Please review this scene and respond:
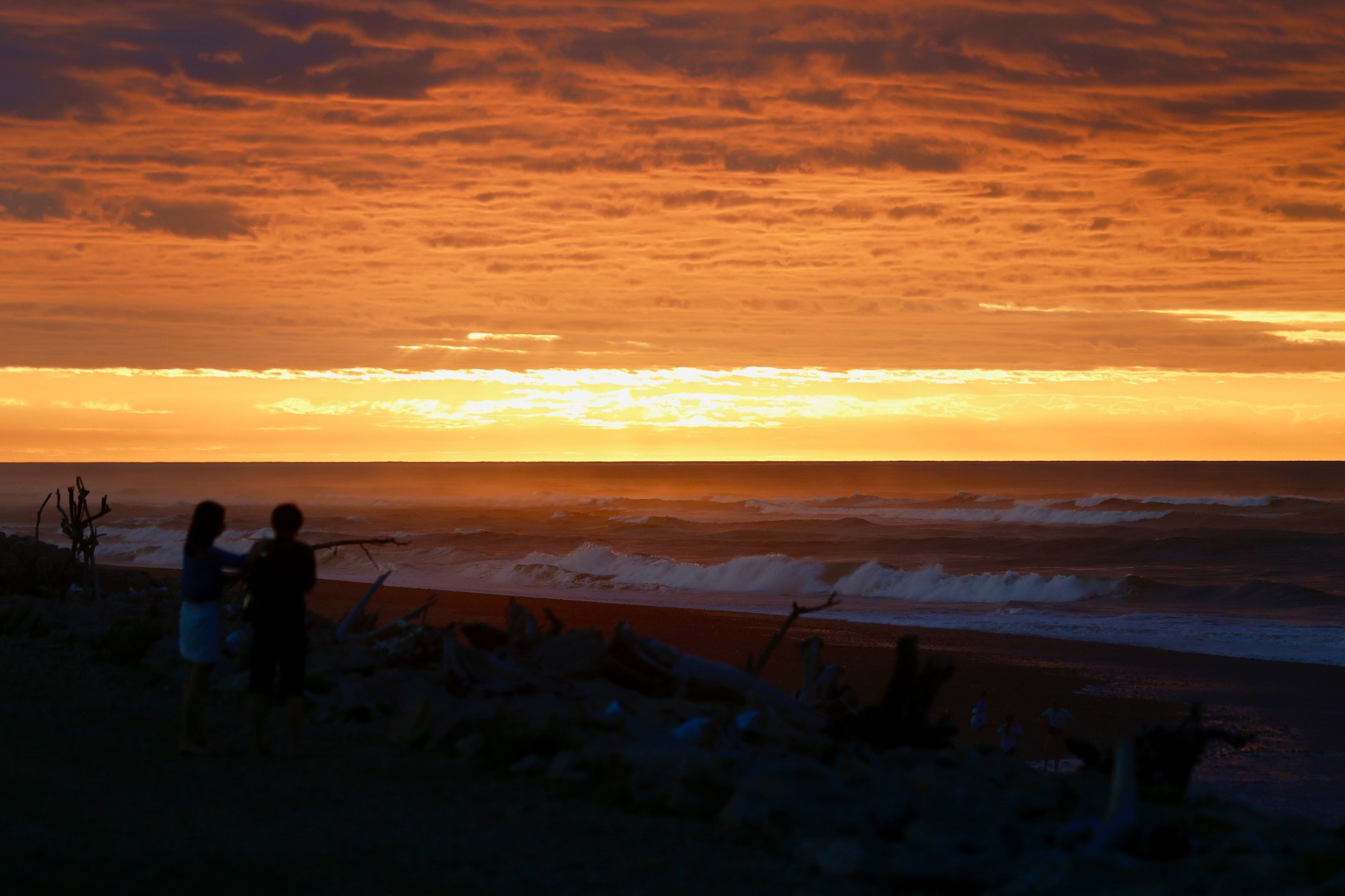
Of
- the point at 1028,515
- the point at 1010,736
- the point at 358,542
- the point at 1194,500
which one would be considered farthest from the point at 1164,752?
the point at 1194,500

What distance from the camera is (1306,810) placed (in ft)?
32.8

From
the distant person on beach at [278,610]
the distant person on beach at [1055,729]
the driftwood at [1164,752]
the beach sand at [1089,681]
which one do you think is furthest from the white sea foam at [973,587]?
the distant person on beach at [278,610]

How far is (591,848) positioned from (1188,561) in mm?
38291

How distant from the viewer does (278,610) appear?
680 cm

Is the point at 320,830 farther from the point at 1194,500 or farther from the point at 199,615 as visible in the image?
the point at 1194,500

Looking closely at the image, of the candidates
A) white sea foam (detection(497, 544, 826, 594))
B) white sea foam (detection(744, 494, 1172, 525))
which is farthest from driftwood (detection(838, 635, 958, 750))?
white sea foam (detection(744, 494, 1172, 525))

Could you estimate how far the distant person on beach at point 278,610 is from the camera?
6.78 meters

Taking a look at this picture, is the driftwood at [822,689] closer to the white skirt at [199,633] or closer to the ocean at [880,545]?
the white skirt at [199,633]

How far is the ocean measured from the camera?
2656 centimetres

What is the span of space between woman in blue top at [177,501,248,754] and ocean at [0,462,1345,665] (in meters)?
18.0

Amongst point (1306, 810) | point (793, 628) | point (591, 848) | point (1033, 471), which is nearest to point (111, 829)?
point (591, 848)

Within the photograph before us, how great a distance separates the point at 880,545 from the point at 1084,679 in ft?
95.7

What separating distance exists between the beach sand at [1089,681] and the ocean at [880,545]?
1869 millimetres

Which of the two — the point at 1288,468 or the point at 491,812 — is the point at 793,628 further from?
the point at 1288,468
